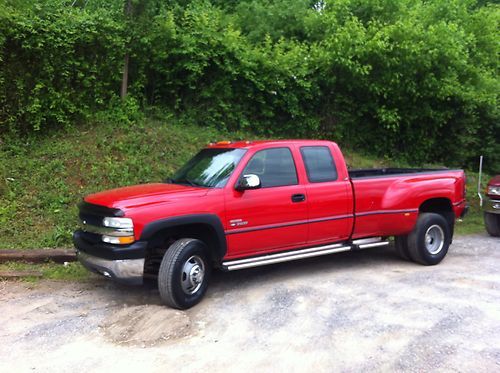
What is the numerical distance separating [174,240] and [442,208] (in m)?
4.61

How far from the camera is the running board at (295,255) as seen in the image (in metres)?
6.18

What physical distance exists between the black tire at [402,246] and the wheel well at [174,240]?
10.7 feet

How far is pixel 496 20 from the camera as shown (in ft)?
45.8

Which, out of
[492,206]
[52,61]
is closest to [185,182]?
[52,61]

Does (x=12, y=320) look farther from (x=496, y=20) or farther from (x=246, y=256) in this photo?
(x=496, y=20)

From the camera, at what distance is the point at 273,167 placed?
22.0 feet

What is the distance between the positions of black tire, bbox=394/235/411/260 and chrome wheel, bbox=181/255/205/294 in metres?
3.50

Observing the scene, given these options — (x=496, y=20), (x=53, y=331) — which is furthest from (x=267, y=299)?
(x=496, y=20)

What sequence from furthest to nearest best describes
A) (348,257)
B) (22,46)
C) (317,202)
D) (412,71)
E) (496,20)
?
(496,20)
(412,71)
(22,46)
(348,257)
(317,202)

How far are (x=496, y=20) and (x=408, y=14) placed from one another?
2.82m

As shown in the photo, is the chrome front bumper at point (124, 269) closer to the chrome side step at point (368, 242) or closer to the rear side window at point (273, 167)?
the rear side window at point (273, 167)

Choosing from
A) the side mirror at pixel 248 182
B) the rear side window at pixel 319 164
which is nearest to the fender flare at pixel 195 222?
the side mirror at pixel 248 182

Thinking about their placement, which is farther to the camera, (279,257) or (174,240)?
(279,257)

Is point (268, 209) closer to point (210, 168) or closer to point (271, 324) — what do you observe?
point (210, 168)
